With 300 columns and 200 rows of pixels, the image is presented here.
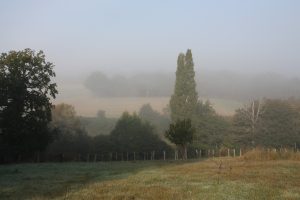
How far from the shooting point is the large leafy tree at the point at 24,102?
68.8 m

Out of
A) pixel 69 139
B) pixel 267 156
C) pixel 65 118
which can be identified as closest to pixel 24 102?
pixel 69 139

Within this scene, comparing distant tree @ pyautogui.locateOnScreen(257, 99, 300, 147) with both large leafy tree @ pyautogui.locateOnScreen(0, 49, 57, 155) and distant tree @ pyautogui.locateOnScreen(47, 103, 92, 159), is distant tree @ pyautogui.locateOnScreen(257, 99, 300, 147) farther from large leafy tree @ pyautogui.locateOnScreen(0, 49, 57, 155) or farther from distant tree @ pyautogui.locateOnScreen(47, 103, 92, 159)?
large leafy tree @ pyautogui.locateOnScreen(0, 49, 57, 155)

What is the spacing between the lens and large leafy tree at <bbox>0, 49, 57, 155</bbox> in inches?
2709

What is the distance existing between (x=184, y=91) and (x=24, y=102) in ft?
109

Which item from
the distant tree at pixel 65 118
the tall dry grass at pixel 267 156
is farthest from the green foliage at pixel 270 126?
the tall dry grass at pixel 267 156

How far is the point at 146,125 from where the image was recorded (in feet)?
326

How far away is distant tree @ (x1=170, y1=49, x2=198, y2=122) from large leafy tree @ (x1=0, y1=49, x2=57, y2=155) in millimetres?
26011

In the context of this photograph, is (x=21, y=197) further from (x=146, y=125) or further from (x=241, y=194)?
(x=146, y=125)

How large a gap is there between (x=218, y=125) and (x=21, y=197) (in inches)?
3436

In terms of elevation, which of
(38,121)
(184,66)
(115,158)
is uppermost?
(184,66)

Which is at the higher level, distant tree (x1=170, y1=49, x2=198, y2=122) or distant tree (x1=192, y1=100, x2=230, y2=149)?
distant tree (x1=170, y1=49, x2=198, y2=122)

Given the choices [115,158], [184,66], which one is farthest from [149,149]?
[184,66]

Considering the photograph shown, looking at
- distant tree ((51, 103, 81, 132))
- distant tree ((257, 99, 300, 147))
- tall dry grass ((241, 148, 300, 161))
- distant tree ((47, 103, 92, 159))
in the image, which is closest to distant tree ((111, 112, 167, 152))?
distant tree ((47, 103, 92, 159))

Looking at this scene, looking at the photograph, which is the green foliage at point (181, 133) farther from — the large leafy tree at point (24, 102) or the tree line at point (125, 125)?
the large leafy tree at point (24, 102)
